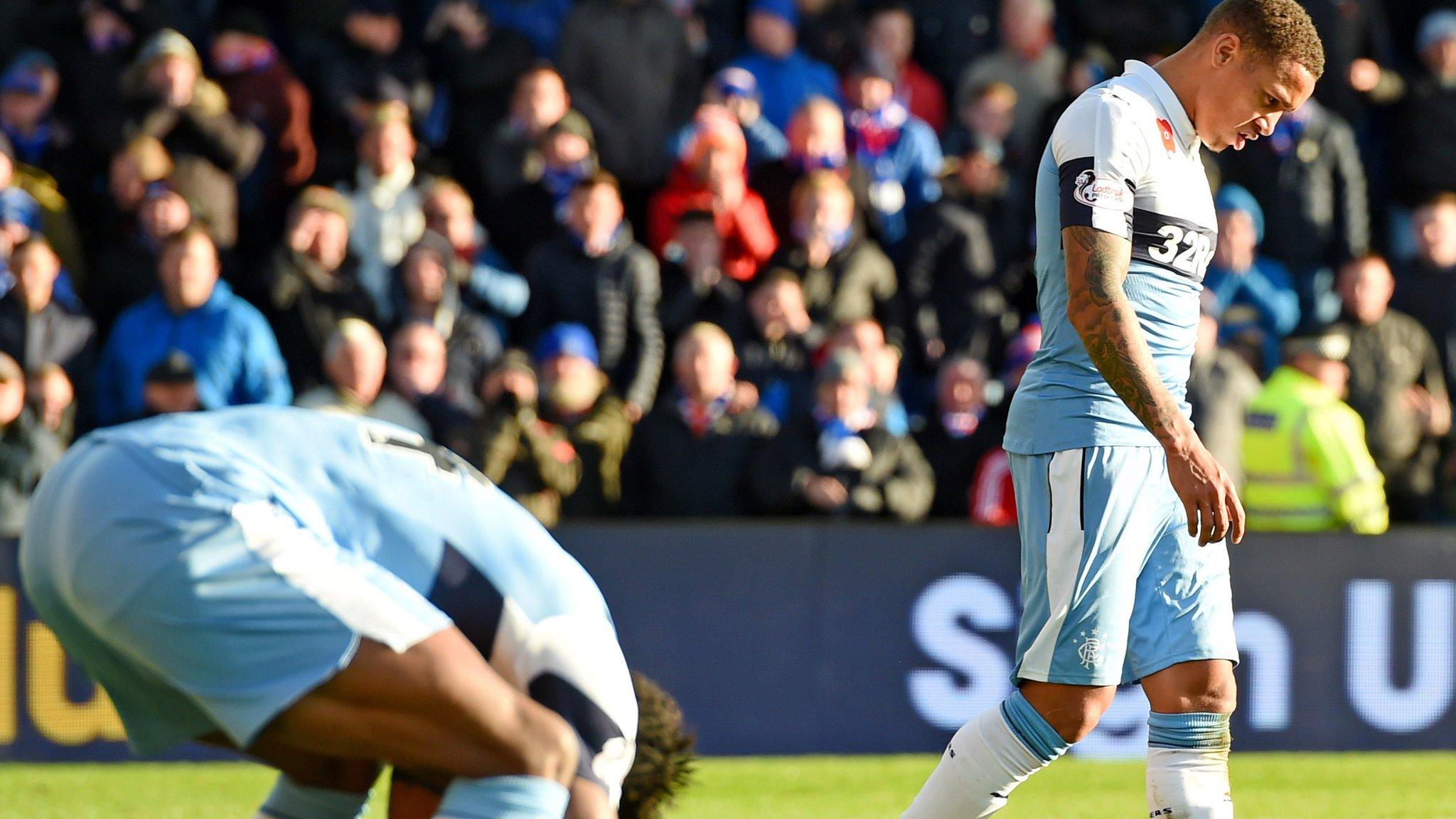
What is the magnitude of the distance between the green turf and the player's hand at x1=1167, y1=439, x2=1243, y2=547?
3088 mm

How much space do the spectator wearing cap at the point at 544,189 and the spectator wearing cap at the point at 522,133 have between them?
→ 30 mm

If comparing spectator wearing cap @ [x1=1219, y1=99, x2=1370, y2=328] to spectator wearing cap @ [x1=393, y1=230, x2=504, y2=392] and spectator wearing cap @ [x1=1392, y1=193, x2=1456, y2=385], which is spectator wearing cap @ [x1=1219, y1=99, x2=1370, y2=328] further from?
spectator wearing cap @ [x1=393, y1=230, x2=504, y2=392]

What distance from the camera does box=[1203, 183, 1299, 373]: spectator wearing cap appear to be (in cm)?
1068

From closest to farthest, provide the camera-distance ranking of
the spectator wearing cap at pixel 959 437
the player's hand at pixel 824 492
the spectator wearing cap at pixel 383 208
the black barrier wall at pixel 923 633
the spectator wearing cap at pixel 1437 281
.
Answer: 1. the black barrier wall at pixel 923 633
2. the player's hand at pixel 824 492
3. the spectator wearing cap at pixel 959 437
4. the spectator wearing cap at pixel 383 208
5. the spectator wearing cap at pixel 1437 281

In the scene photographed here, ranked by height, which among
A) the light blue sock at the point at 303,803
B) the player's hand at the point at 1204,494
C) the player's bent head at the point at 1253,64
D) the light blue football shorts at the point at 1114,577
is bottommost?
the light blue sock at the point at 303,803

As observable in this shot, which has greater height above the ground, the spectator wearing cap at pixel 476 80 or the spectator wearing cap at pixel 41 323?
the spectator wearing cap at pixel 476 80

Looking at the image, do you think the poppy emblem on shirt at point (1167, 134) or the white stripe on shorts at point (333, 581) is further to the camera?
the poppy emblem on shirt at point (1167, 134)

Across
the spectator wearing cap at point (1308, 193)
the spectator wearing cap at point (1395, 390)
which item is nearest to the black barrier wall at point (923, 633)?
the spectator wearing cap at point (1395, 390)

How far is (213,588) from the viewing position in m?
3.11

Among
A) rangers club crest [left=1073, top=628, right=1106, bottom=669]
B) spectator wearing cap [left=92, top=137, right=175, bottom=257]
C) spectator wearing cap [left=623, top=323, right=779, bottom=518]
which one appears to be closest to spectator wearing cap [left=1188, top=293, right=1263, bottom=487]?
spectator wearing cap [left=623, top=323, right=779, bottom=518]

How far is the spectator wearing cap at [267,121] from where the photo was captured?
36.2ft

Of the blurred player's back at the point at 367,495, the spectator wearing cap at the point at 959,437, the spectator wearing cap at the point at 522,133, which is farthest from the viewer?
the spectator wearing cap at the point at 522,133

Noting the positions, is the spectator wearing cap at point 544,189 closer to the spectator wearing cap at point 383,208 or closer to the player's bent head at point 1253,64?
the spectator wearing cap at point 383,208

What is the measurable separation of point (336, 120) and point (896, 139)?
3180 mm
